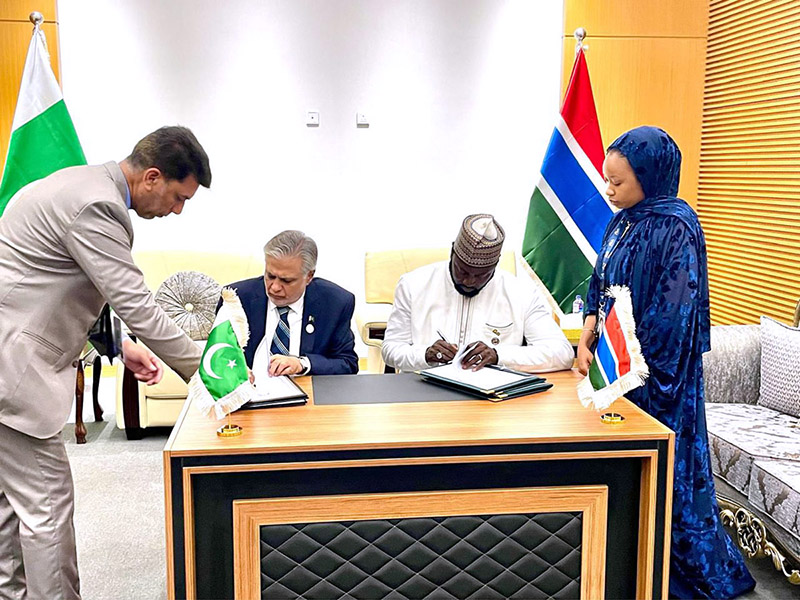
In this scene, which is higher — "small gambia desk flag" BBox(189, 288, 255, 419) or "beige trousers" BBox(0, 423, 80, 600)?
"small gambia desk flag" BBox(189, 288, 255, 419)

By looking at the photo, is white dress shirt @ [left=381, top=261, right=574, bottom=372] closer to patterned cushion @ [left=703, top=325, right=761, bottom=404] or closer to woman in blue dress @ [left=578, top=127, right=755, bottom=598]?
woman in blue dress @ [left=578, top=127, right=755, bottom=598]

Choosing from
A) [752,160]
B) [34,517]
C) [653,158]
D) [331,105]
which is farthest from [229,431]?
[752,160]

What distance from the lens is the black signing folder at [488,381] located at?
220cm

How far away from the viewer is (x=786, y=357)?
125 inches

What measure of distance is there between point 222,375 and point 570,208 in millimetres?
2799

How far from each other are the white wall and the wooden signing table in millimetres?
3587

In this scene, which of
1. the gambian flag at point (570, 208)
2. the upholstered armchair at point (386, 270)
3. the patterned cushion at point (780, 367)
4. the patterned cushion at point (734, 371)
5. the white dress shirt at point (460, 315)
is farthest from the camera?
the upholstered armchair at point (386, 270)

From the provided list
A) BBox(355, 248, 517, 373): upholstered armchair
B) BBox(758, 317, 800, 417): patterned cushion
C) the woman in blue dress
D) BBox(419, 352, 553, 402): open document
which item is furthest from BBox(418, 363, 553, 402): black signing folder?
BBox(355, 248, 517, 373): upholstered armchair

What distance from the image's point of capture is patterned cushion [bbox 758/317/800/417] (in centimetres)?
314

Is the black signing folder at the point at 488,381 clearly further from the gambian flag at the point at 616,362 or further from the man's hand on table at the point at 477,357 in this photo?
the gambian flag at the point at 616,362

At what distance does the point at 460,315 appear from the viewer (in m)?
2.88

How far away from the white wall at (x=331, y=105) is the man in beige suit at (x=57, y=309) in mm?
3247

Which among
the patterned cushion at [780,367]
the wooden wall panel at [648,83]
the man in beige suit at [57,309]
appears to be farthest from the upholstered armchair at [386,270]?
the man in beige suit at [57,309]

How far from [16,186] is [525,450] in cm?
325
